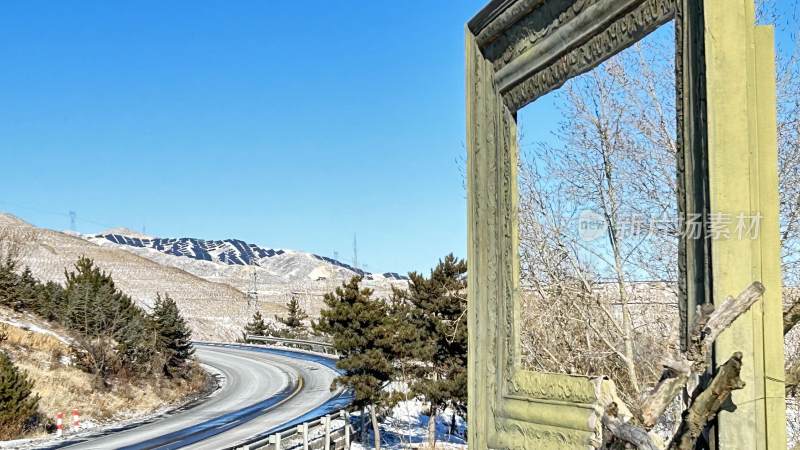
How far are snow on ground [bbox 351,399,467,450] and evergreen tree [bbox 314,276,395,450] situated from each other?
1.38 m

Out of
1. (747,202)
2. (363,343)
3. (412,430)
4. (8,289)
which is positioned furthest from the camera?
(8,289)

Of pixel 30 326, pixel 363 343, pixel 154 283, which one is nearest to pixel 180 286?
pixel 154 283

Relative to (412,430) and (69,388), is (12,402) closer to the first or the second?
(69,388)

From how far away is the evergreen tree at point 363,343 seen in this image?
2005 centimetres

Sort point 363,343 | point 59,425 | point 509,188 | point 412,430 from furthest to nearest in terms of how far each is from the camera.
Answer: point 412,430 < point 363,343 < point 59,425 < point 509,188

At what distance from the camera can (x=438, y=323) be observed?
66.9 feet

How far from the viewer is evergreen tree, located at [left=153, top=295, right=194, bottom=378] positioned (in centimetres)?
2994

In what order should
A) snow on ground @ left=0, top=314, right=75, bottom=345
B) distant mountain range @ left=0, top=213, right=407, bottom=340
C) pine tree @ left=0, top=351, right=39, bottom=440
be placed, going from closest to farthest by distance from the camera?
pine tree @ left=0, top=351, right=39, bottom=440, snow on ground @ left=0, top=314, right=75, bottom=345, distant mountain range @ left=0, top=213, right=407, bottom=340

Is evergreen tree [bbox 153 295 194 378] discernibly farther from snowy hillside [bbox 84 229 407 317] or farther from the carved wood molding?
the carved wood molding

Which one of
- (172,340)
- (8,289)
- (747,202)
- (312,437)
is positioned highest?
(747,202)

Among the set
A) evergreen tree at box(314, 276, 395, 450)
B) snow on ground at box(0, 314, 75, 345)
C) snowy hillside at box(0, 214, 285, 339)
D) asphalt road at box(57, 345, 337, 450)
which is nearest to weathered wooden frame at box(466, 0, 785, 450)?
asphalt road at box(57, 345, 337, 450)

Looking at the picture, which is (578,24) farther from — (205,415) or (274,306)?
(274,306)

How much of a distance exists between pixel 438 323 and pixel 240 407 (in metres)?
8.28

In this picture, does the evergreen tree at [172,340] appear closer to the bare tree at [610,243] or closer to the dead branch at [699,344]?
the bare tree at [610,243]
